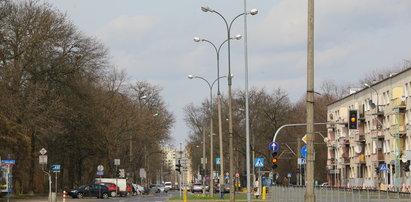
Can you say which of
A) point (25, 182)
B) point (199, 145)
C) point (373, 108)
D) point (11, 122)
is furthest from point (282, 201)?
point (199, 145)

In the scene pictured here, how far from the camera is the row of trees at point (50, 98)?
58.5 metres

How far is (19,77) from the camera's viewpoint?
197 feet

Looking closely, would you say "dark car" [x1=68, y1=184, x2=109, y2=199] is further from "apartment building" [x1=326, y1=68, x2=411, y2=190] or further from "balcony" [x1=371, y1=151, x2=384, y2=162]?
"balcony" [x1=371, y1=151, x2=384, y2=162]

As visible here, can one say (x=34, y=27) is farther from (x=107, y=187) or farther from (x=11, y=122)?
(x=107, y=187)

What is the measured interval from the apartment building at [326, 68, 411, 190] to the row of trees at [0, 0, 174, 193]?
24.9 m

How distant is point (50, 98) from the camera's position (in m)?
63.3

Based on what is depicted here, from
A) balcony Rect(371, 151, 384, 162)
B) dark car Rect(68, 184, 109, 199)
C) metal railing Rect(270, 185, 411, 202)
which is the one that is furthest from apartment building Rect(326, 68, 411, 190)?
metal railing Rect(270, 185, 411, 202)

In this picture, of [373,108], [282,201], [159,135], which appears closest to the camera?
[282,201]

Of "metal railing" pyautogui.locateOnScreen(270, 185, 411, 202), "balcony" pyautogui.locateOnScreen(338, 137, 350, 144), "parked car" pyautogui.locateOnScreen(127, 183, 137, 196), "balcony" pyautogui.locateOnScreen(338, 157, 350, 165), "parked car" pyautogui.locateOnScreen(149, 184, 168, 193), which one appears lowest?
"parked car" pyautogui.locateOnScreen(149, 184, 168, 193)

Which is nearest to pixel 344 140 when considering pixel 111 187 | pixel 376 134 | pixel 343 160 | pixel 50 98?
pixel 343 160

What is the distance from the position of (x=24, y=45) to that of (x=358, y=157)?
4909 cm

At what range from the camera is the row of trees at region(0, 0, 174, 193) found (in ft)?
192

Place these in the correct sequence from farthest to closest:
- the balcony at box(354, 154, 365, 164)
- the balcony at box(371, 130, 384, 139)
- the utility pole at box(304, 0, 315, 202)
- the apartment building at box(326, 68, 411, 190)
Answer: the balcony at box(354, 154, 365, 164), the balcony at box(371, 130, 384, 139), the apartment building at box(326, 68, 411, 190), the utility pole at box(304, 0, 315, 202)

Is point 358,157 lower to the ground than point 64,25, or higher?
lower
